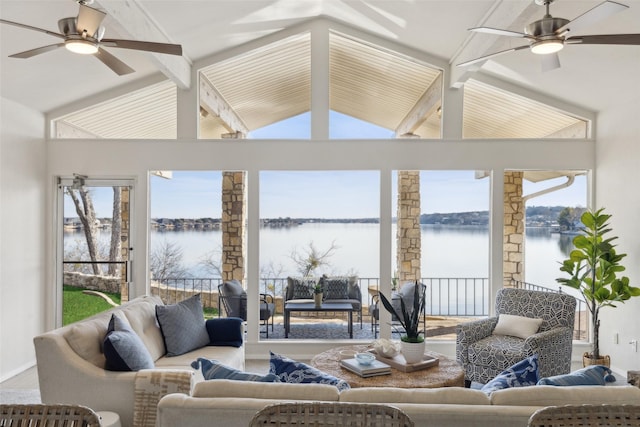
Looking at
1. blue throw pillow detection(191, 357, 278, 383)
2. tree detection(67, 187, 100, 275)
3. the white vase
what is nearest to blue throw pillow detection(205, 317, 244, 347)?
the white vase

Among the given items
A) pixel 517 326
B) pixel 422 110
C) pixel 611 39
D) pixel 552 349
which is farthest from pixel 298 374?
pixel 422 110

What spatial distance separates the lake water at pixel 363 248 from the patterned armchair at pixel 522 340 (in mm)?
840

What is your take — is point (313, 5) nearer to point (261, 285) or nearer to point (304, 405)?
point (261, 285)

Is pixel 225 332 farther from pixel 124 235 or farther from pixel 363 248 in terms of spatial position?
pixel 124 235

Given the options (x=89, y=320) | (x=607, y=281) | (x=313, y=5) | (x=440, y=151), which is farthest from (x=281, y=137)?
(x=607, y=281)

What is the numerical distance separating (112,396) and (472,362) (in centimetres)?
306

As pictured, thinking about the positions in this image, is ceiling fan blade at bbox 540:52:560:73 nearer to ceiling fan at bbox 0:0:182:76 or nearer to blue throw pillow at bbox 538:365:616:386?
blue throw pillow at bbox 538:365:616:386

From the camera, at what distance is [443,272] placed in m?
5.67

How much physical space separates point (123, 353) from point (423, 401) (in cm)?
193

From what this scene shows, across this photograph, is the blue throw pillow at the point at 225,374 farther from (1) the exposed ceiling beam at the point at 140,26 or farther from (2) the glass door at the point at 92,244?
(2) the glass door at the point at 92,244

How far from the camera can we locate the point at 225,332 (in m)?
4.22

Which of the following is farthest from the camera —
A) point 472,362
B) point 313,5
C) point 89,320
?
point 313,5

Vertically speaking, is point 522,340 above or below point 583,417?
below

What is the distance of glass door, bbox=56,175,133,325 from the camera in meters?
5.60
